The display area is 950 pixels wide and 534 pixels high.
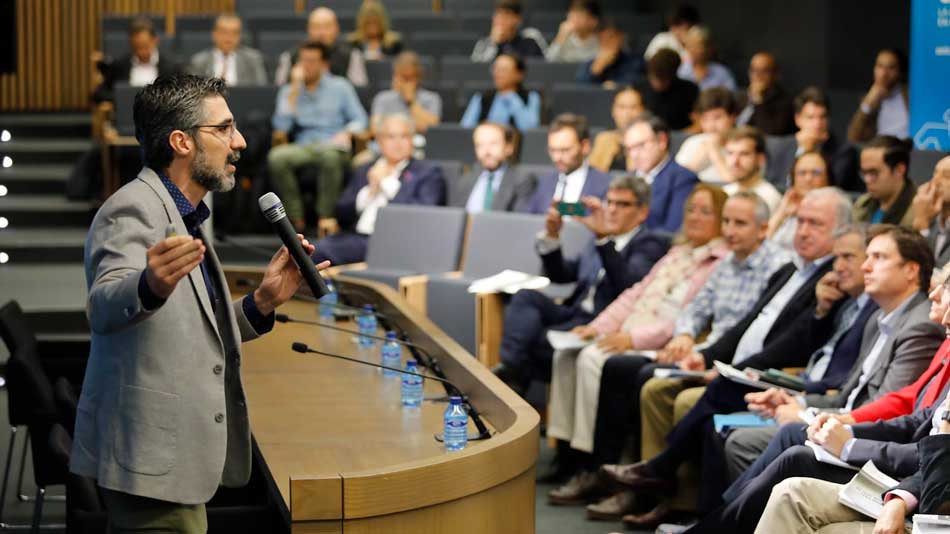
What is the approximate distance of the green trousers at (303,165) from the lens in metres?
7.95

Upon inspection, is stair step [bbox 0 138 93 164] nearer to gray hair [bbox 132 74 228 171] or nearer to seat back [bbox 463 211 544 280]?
seat back [bbox 463 211 544 280]

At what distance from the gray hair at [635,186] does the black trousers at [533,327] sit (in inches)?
19.6

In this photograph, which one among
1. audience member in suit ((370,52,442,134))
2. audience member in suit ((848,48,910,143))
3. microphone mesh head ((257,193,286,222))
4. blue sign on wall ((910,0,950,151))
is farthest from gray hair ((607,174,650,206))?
microphone mesh head ((257,193,286,222))

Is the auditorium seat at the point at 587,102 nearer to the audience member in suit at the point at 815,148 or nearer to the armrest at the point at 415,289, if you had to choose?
the audience member in suit at the point at 815,148

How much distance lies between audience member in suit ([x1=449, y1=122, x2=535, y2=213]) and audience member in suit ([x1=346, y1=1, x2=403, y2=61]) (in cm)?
260

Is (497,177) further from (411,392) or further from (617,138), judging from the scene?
(411,392)

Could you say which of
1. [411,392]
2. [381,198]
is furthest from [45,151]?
[411,392]

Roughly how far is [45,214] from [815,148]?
449 centimetres

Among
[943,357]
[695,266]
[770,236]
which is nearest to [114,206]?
[943,357]

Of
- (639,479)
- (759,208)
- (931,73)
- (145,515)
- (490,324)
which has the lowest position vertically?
(639,479)

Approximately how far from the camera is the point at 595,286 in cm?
570

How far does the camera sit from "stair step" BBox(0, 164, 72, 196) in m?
8.63

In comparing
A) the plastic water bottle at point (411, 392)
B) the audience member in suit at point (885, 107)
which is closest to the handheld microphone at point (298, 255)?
the plastic water bottle at point (411, 392)

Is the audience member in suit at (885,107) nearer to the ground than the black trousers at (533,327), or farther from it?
farther from it
